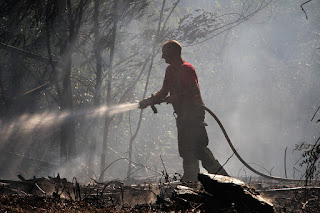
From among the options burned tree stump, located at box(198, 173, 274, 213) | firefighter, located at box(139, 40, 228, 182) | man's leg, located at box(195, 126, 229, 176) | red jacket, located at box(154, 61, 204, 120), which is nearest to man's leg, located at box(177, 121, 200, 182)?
firefighter, located at box(139, 40, 228, 182)

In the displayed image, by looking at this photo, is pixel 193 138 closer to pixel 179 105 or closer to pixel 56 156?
pixel 179 105

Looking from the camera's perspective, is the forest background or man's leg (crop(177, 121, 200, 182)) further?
the forest background

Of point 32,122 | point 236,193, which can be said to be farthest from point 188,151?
point 32,122

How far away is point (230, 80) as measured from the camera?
164 ft

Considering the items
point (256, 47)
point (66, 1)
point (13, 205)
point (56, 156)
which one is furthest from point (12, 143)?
point (256, 47)

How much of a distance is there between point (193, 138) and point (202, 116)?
396mm

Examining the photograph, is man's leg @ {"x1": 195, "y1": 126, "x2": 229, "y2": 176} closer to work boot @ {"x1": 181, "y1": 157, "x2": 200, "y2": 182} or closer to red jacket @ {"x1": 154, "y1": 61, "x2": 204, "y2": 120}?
work boot @ {"x1": 181, "y1": 157, "x2": 200, "y2": 182}

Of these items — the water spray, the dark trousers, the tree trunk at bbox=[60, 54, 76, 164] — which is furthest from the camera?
the water spray

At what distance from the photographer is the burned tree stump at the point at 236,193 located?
2.66m

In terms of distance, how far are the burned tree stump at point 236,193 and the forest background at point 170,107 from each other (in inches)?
272

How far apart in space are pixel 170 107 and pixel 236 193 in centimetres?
3734

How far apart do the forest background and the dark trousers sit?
15.2 feet

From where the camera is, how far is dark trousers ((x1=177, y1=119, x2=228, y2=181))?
212 inches

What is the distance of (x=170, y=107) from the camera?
40.1 m
